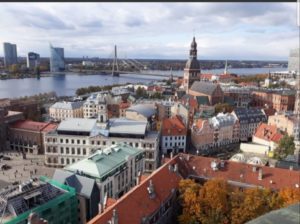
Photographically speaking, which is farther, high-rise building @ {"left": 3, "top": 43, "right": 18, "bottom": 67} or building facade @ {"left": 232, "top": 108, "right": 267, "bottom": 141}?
high-rise building @ {"left": 3, "top": 43, "right": 18, "bottom": 67}

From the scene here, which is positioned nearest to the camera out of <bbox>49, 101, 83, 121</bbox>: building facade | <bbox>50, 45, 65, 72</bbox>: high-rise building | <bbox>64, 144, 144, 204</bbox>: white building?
<bbox>64, 144, 144, 204</bbox>: white building

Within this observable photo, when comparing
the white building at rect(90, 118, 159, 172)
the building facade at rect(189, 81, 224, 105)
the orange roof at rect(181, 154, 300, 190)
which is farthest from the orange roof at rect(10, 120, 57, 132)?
the building facade at rect(189, 81, 224, 105)

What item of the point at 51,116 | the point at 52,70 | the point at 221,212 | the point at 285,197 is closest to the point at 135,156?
the point at 221,212

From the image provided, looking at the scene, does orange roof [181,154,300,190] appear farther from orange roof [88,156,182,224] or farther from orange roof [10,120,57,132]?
orange roof [10,120,57,132]

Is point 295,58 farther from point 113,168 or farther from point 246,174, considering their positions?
point 113,168

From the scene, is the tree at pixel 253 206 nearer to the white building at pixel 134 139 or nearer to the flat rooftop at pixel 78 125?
the white building at pixel 134 139

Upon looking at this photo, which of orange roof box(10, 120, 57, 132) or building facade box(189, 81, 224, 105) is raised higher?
building facade box(189, 81, 224, 105)

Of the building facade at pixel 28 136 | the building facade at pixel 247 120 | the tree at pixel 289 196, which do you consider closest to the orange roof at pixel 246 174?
the tree at pixel 289 196
